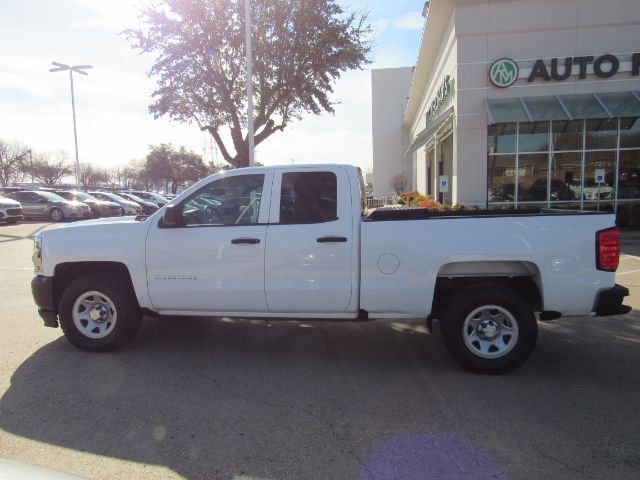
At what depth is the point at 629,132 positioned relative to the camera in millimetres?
15383

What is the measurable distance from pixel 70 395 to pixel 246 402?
1.52 m

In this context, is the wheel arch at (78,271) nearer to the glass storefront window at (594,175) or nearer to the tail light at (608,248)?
the tail light at (608,248)

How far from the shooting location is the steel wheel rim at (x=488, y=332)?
4312 millimetres

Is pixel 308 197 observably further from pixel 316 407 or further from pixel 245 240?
pixel 316 407

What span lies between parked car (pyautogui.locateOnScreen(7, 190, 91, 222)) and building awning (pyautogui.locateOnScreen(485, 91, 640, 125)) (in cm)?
1964

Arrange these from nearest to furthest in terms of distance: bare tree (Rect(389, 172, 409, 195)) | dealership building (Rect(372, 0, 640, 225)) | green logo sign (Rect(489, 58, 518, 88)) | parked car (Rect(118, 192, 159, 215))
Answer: dealership building (Rect(372, 0, 640, 225)) → green logo sign (Rect(489, 58, 518, 88)) → parked car (Rect(118, 192, 159, 215)) → bare tree (Rect(389, 172, 409, 195))

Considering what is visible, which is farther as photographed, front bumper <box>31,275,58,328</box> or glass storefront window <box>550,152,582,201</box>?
glass storefront window <box>550,152,582,201</box>

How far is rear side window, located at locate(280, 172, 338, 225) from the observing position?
456 centimetres

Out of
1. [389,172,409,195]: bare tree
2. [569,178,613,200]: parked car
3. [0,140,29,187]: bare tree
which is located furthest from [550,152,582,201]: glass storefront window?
[0,140,29,187]: bare tree

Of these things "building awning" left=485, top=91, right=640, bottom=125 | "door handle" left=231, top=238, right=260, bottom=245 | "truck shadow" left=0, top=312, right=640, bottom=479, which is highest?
"building awning" left=485, top=91, right=640, bottom=125

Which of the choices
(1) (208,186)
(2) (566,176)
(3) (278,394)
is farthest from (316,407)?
(2) (566,176)

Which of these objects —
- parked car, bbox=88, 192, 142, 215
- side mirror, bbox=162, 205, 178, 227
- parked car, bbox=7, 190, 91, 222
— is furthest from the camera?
parked car, bbox=88, 192, 142, 215

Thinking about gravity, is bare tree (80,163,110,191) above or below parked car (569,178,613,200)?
above

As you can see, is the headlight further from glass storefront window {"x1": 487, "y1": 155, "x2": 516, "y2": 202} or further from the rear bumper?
glass storefront window {"x1": 487, "y1": 155, "x2": 516, "y2": 202}
